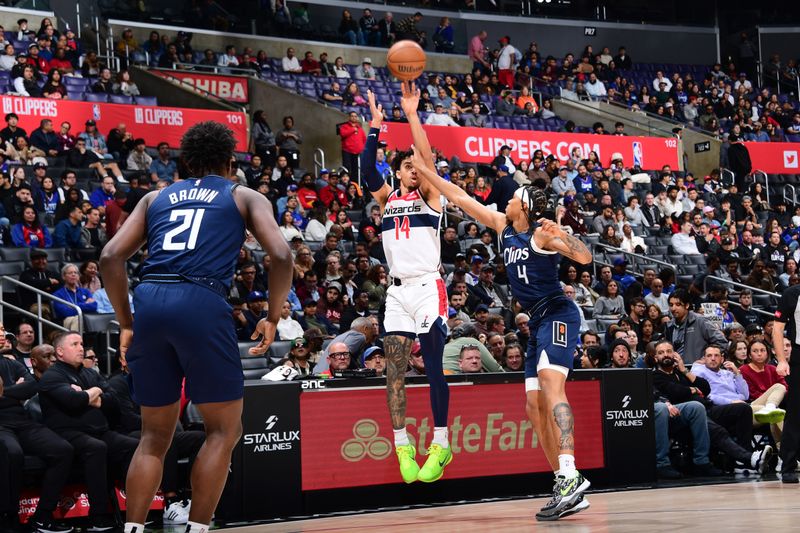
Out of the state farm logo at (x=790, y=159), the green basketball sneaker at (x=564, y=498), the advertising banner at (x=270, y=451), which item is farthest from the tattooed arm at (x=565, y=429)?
the state farm logo at (x=790, y=159)

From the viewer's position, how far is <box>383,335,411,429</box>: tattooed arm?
8.18 metres

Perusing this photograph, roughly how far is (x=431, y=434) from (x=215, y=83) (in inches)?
593

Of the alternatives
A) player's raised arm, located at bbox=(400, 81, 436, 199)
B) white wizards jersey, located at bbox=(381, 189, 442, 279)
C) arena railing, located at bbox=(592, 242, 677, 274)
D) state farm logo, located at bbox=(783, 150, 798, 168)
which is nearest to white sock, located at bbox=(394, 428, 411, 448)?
white wizards jersey, located at bbox=(381, 189, 442, 279)

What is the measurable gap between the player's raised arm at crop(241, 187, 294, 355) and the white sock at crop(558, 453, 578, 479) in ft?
8.66

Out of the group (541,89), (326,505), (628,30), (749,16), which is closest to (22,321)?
(326,505)

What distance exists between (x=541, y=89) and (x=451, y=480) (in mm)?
21100

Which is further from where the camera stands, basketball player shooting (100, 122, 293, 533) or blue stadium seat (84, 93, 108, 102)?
blue stadium seat (84, 93, 108, 102)

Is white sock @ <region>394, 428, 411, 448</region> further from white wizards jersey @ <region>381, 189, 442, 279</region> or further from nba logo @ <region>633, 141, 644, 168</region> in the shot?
nba logo @ <region>633, 141, 644, 168</region>

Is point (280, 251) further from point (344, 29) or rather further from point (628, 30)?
point (628, 30)

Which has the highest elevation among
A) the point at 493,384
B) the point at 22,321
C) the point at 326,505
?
the point at 22,321

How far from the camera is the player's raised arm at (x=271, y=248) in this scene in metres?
5.12

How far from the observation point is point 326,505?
8.45 meters

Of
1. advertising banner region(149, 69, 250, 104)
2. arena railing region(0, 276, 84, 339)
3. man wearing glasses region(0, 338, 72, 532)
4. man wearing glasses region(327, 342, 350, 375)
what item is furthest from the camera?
advertising banner region(149, 69, 250, 104)

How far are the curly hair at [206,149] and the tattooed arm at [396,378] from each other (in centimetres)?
314
